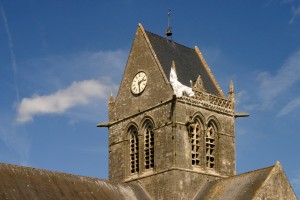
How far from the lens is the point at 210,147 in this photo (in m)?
44.3

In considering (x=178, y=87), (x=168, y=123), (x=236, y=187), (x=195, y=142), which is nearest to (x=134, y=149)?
(x=168, y=123)

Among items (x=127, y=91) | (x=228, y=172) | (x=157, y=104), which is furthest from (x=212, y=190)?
(x=127, y=91)

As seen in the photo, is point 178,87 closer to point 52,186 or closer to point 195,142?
point 195,142

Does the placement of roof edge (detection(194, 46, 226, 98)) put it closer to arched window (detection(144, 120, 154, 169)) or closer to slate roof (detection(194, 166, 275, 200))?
arched window (detection(144, 120, 154, 169))

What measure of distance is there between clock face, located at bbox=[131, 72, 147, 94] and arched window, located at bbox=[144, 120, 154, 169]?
2420mm

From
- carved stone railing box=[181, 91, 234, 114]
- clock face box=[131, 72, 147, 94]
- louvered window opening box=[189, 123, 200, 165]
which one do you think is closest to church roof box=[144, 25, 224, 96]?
carved stone railing box=[181, 91, 234, 114]

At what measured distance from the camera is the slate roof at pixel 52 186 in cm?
3550

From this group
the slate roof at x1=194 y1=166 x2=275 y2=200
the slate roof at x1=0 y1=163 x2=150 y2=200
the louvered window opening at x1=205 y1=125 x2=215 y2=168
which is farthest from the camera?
the louvered window opening at x1=205 y1=125 x2=215 y2=168

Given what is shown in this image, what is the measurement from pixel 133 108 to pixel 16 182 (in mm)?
11831

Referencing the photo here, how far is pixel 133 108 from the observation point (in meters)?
45.6

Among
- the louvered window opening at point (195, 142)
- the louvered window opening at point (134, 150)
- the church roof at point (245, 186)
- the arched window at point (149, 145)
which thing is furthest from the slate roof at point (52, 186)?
the church roof at point (245, 186)

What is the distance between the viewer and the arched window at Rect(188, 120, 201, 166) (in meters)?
42.9

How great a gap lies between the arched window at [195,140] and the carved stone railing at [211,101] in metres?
1.36

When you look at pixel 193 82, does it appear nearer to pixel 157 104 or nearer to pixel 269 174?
pixel 157 104
